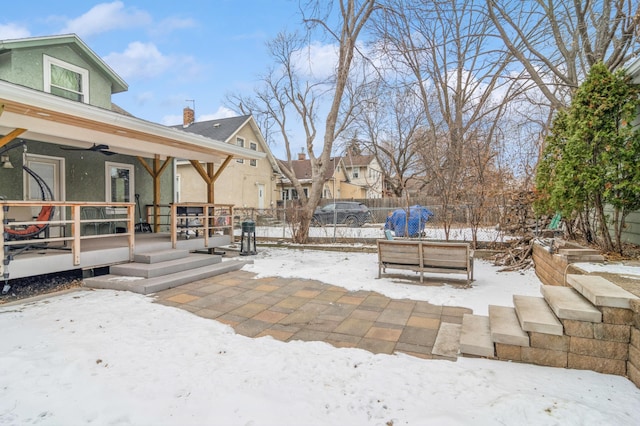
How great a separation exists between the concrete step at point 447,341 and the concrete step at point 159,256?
5244 millimetres

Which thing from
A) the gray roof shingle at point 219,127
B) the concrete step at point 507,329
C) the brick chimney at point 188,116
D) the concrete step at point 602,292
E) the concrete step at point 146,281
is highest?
the brick chimney at point 188,116

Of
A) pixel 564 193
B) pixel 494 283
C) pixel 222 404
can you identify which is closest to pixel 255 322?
pixel 222 404

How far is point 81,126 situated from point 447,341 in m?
6.88

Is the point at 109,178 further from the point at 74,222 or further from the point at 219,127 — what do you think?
the point at 219,127

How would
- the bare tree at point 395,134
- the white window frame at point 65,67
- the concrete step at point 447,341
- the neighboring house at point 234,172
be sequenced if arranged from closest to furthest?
the concrete step at point 447,341, the white window frame at point 65,67, the neighboring house at point 234,172, the bare tree at point 395,134

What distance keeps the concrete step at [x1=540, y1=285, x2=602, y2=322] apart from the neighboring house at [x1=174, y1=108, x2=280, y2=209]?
18546 millimetres

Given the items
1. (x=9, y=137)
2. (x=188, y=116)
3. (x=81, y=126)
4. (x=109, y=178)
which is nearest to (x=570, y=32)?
(x=81, y=126)

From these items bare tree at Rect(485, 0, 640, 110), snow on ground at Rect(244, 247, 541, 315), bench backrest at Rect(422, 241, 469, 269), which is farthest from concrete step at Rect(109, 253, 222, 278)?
bare tree at Rect(485, 0, 640, 110)

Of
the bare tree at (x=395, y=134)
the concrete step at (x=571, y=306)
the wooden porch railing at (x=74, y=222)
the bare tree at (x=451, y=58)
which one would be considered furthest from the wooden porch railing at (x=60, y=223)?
the bare tree at (x=395, y=134)

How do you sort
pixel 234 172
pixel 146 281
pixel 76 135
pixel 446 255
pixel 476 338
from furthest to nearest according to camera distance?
pixel 234 172 < pixel 76 135 < pixel 446 255 < pixel 146 281 < pixel 476 338

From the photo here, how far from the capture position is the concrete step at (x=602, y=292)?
282 centimetres

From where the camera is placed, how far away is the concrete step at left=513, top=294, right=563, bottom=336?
9.84ft

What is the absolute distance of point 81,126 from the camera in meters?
6.25

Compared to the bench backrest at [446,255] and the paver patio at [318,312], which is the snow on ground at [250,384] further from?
the bench backrest at [446,255]
